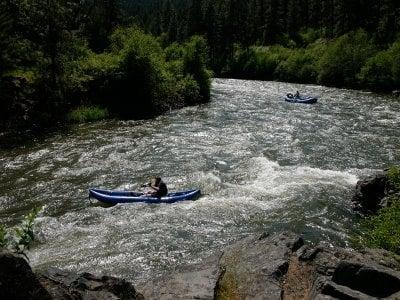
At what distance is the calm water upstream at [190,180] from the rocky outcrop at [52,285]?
3172 mm

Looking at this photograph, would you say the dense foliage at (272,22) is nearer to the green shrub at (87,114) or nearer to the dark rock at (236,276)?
the green shrub at (87,114)

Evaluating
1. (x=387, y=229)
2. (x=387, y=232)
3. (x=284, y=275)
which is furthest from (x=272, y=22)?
(x=284, y=275)

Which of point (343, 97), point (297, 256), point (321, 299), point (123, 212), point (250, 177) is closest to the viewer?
point (321, 299)

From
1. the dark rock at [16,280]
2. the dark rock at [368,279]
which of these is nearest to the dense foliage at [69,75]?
the dark rock at [16,280]

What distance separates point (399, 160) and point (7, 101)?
68.6 ft

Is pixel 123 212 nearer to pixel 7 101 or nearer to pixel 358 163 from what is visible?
pixel 358 163

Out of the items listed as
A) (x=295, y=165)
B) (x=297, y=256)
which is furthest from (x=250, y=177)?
(x=297, y=256)

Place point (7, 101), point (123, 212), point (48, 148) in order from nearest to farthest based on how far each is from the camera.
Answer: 1. point (123, 212)
2. point (48, 148)
3. point (7, 101)

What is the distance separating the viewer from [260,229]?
1324 cm

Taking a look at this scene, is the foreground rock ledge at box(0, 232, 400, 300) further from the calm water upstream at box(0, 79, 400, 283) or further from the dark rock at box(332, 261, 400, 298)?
the calm water upstream at box(0, 79, 400, 283)

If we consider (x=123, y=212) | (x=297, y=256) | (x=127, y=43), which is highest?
(x=127, y=43)

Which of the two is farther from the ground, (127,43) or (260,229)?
(127,43)

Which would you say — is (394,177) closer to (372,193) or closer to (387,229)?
(372,193)

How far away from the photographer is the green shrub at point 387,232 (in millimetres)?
10250
